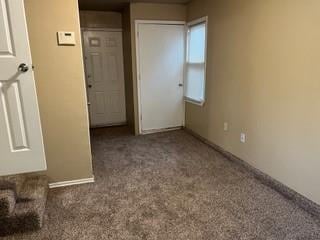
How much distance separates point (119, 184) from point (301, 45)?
215cm

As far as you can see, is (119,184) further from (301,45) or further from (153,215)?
(301,45)

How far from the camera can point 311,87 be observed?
2016 mm

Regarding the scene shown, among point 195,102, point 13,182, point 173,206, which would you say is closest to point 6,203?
point 13,182

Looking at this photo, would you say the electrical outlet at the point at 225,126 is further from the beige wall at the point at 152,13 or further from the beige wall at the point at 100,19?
the beige wall at the point at 100,19

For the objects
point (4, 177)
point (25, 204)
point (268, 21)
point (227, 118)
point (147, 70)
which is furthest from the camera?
point (147, 70)

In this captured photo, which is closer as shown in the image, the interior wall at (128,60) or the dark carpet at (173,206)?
the dark carpet at (173,206)

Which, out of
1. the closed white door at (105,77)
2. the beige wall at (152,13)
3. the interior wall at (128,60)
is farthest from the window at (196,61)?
the closed white door at (105,77)

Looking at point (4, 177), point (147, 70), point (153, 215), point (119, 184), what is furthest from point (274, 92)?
point (4, 177)

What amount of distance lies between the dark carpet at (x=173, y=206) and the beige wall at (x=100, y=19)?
2.56 m

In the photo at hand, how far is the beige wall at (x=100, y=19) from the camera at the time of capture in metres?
4.38

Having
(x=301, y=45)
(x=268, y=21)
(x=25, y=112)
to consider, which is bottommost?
(x=25, y=112)

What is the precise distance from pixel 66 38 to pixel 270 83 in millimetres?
2001

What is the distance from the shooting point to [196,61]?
155 inches

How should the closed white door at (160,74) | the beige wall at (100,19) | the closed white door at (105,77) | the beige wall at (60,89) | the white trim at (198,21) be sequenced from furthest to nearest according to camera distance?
the closed white door at (105,77) < the beige wall at (100,19) < the closed white door at (160,74) < the white trim at (198,21) < the beige wall at (60,89)
